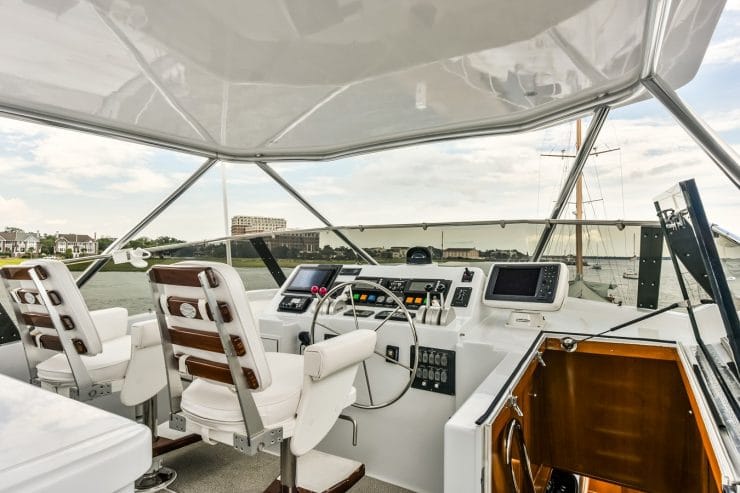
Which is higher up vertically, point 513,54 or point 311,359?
point 513,54

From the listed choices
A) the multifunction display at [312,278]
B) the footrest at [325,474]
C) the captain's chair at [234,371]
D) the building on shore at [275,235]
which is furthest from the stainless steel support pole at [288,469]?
the building on shore at [275,235]

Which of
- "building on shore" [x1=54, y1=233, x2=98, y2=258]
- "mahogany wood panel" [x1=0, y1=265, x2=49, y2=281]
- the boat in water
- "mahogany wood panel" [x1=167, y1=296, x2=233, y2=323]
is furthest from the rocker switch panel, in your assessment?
"building on shore" [x1=54, y1=233, x2=98, y2=258]

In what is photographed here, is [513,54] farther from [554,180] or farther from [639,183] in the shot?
[639,183]

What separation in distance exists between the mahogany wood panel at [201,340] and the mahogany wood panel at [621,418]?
4.98 ft

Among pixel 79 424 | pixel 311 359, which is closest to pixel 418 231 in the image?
pixel 311 359

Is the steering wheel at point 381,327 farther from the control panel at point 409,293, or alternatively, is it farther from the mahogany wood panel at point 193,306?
the mahogany wood panel at point 193,306

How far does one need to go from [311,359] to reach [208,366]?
1.15 feet

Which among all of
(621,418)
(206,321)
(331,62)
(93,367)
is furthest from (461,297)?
(93,367)

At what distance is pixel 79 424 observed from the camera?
1.33 feet

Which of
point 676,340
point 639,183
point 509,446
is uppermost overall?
point 639,183

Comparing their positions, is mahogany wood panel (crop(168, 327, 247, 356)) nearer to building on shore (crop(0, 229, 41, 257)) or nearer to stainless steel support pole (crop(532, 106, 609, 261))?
building on shore (crop(0, 229, 41, 257))

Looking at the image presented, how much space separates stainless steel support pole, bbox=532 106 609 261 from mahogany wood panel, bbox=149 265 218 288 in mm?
2770

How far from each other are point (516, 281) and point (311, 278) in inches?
52.7

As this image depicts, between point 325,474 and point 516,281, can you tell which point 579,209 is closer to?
point 516,281
